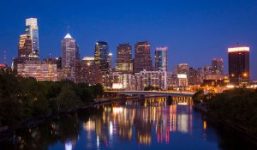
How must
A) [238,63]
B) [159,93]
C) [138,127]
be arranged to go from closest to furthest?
[138,127], [159,93], [238,63]

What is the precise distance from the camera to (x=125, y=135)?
Result: 4225 centimetres

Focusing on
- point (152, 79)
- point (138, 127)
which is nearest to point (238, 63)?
point (152, 79)

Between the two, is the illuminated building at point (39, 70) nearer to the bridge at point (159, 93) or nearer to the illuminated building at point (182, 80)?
the illuminated building at point (182, 80)

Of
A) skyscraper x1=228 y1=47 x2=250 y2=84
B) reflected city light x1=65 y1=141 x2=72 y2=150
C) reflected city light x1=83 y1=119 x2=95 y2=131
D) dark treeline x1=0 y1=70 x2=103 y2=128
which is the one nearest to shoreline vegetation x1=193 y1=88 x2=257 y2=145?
reflected city light x1=83 y1=119 x2=95 y2=131

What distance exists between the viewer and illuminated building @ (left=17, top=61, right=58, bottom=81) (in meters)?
152

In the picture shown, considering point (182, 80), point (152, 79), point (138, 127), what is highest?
point (152, 79)

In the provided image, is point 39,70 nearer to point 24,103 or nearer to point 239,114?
point 24,103

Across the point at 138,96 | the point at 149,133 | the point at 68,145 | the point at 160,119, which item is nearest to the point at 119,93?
the point at 138,96

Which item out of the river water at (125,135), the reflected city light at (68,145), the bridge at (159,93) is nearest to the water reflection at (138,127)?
the river water at (125,135)

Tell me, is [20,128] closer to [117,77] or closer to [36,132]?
[36,132]

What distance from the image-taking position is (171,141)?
3875cm

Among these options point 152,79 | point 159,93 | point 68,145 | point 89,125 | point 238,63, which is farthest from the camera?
point 152,79

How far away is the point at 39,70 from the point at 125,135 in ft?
383

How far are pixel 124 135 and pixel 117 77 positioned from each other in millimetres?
127163
